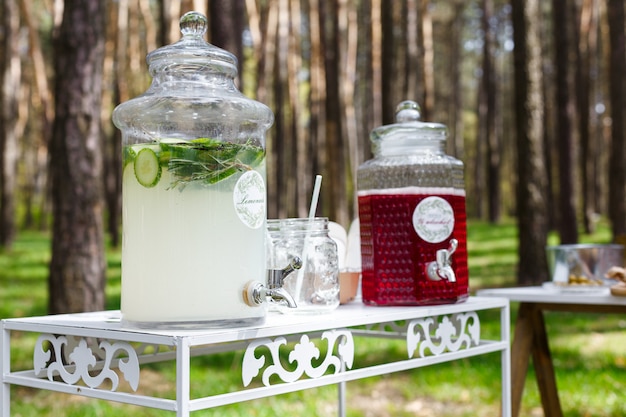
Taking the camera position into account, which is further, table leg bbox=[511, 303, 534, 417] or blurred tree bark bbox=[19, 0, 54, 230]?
blurred tree bark bbox=[19, 0, 54, 230]

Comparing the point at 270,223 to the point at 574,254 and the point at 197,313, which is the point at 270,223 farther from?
the point at 574,254

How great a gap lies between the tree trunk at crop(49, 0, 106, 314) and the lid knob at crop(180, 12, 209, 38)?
11.5ft

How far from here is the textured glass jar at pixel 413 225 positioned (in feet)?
6.33

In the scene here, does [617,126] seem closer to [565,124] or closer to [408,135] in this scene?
[565,124]

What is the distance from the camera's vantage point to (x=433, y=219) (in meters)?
1.94

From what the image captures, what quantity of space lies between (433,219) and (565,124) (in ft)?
34.6

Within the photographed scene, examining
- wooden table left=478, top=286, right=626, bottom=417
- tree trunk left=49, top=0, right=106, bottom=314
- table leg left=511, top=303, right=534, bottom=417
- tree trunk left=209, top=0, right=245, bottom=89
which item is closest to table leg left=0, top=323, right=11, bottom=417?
wooden table left=478, top=286, right=626, bottom=417

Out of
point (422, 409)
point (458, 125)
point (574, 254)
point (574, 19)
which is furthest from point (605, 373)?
point (458, 125)

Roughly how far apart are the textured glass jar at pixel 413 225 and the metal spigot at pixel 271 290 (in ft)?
1.41

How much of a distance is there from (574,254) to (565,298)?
15 centimetres

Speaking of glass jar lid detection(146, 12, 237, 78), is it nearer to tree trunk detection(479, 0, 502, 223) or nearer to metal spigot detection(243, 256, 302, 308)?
metal spigot detection(243, 256, 302, 308)

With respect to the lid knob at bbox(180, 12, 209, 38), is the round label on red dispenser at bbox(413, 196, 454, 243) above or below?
below

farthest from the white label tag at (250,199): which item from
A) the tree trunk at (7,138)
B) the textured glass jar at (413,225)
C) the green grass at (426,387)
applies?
the tree trunk at (7,138)

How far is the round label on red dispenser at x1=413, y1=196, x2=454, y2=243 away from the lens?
6.33 feet
